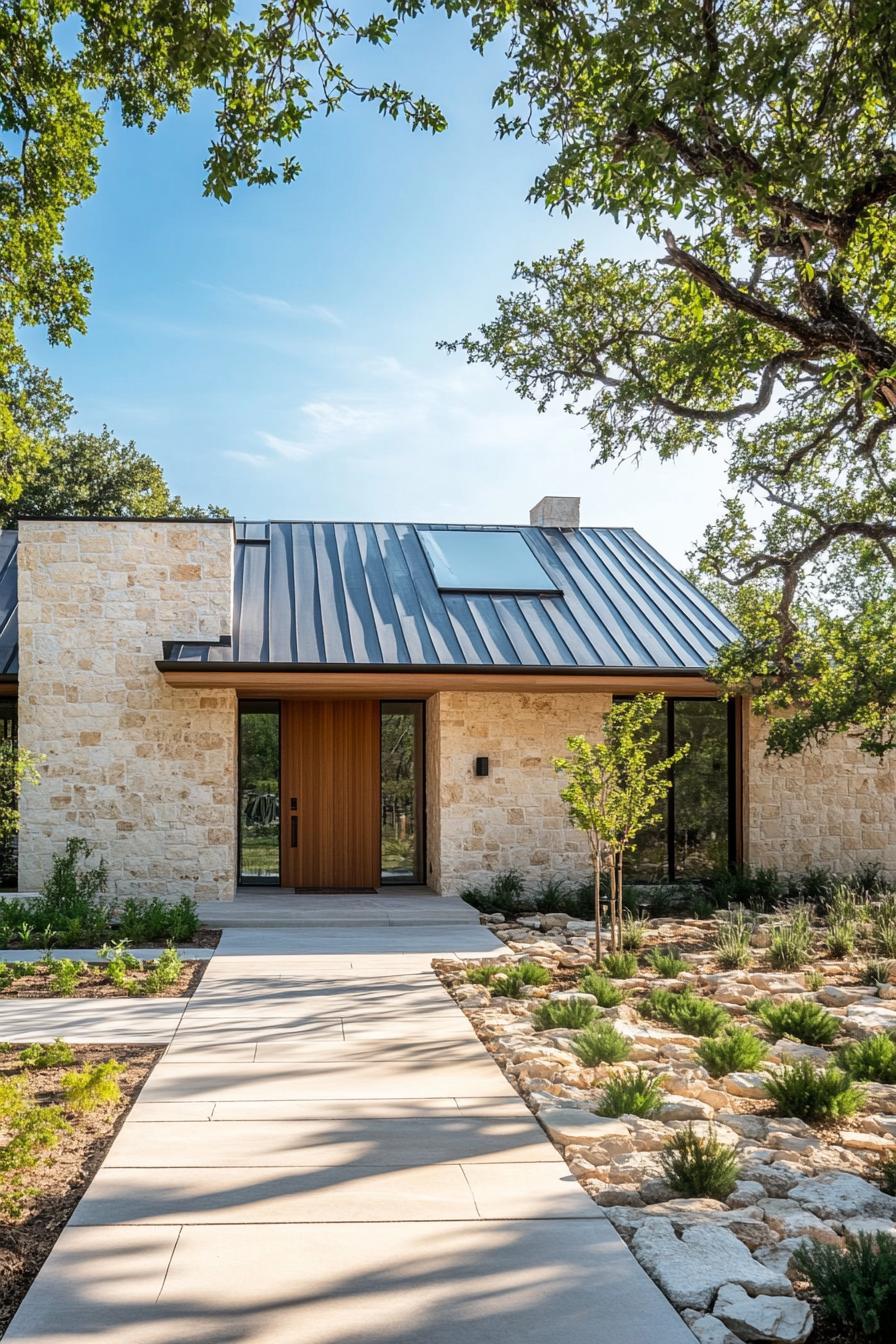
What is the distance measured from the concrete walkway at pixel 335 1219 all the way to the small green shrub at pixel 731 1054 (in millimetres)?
1195

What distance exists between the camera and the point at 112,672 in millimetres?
12797

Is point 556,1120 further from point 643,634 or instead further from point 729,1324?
point 643,634

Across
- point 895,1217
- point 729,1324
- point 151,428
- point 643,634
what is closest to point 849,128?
point 895,1217

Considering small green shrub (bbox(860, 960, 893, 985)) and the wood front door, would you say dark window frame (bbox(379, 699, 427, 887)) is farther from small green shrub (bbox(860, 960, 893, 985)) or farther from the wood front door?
small green shrub (bbox(860, 960, 893, 985))

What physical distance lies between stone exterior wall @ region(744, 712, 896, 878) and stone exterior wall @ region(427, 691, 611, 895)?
100 inches

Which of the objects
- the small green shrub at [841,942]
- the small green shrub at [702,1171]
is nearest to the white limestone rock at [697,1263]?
the small green shrub at [702,1171]

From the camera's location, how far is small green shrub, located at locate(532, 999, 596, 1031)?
679 cm

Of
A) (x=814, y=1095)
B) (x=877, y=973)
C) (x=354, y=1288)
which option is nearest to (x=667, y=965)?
(x=877, y=973)

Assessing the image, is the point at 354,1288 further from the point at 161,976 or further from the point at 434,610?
the point at 434,610

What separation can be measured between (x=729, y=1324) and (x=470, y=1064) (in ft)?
9.87

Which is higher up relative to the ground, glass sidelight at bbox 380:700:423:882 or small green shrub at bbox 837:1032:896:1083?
glass sidelight at bbox 380:700:423:882

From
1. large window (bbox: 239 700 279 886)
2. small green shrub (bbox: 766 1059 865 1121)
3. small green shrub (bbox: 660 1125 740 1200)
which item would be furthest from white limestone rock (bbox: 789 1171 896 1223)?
large window (bbox: 239 700 279 886)

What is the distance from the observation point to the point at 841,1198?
4.12 m

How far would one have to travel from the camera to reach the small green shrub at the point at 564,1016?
6789 millimetres
